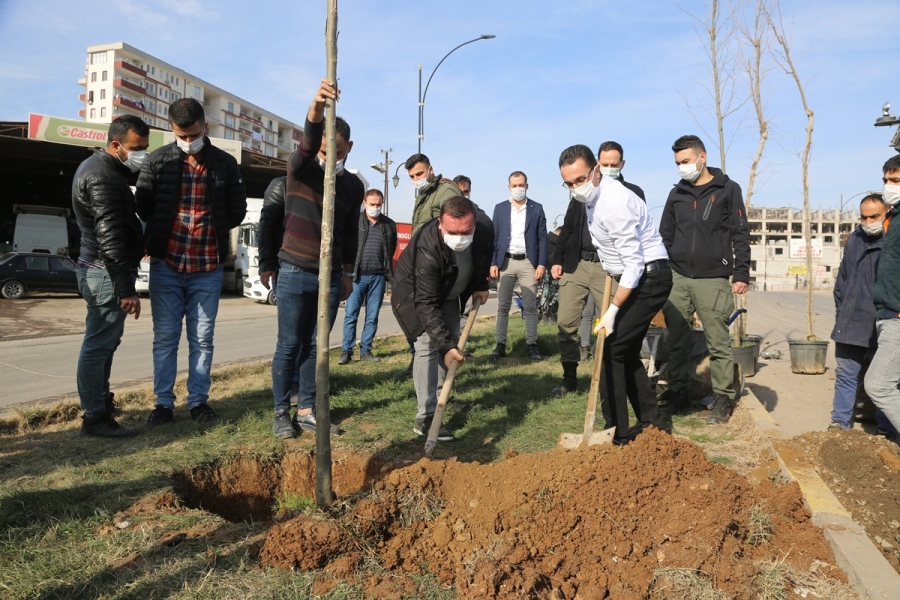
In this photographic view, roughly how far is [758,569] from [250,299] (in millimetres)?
21769

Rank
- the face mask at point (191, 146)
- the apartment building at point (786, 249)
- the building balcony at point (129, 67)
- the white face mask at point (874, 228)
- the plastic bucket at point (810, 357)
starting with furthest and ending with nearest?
the apartment building at point (786, 249) < the building balcony at point (129, 67) < the plastic bucket at point (810, 357) < the white face mask at point (874, 228) < the face mask at point (191, 146)

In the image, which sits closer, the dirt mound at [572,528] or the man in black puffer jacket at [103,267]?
the dirt mound at [572,528]

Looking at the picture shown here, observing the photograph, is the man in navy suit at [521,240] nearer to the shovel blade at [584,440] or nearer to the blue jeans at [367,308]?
the blue jeans at [367,308]

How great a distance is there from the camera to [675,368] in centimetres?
562

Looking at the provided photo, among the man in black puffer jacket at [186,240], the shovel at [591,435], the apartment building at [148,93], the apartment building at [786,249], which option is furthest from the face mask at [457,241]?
the apartment building at [786,249]

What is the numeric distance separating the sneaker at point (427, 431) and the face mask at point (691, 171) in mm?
2925

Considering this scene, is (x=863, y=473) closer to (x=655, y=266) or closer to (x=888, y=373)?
(x=888, y=373)

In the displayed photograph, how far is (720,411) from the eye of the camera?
526cm

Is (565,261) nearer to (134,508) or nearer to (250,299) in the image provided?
(134,508)

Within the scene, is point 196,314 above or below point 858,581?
above

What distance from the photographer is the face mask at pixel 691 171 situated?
17.4ft

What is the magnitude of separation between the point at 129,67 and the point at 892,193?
91.9m

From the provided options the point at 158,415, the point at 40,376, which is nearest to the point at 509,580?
the point at 158,415

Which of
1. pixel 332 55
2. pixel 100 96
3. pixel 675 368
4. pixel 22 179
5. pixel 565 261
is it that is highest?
pixel 100 96
